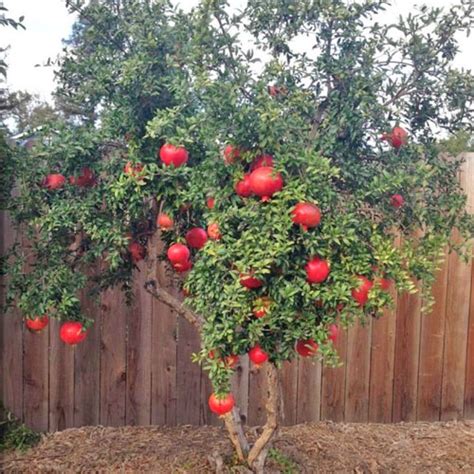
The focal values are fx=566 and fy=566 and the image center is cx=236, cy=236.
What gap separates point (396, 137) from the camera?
6.35 ft

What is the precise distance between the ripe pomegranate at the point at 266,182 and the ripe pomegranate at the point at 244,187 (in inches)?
2.4

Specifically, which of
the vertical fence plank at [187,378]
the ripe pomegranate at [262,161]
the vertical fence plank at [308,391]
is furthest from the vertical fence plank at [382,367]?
the ripe pomegranate at [262,161]

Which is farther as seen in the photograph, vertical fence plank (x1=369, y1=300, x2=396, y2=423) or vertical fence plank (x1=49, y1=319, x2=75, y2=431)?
vertical fence plank (x1=369, y1=300, x2=396, y2=423)

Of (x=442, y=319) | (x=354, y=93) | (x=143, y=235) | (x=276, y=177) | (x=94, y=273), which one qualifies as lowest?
(x=442, y=319)

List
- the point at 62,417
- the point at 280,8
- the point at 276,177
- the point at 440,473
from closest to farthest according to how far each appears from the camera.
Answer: the point at 276,177
the point at 280,8
the point at 440,473
the point at 62,417

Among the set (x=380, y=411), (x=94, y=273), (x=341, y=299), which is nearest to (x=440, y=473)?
(x=380, y=411)

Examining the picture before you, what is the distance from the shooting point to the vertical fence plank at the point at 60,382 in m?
3.04

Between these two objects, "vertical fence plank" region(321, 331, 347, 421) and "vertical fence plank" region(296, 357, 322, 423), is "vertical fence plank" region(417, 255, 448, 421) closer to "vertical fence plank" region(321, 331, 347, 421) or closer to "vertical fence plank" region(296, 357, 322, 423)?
"vertical fence plank" region(321, 331, 347, 421)

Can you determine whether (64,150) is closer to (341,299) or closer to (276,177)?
(276,177)

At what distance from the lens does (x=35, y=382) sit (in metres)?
3.06

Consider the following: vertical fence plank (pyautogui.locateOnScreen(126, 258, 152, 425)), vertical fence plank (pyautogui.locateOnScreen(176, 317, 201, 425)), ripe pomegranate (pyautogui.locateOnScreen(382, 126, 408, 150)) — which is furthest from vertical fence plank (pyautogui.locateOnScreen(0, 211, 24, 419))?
ripe pomegranate (pyautogui.locateOnScreen(382, 126, 408, 150))

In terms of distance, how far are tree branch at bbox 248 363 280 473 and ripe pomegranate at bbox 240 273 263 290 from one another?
0.52 metres

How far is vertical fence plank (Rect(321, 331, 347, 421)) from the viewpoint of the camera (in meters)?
3.22

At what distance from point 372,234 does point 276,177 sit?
383mm
